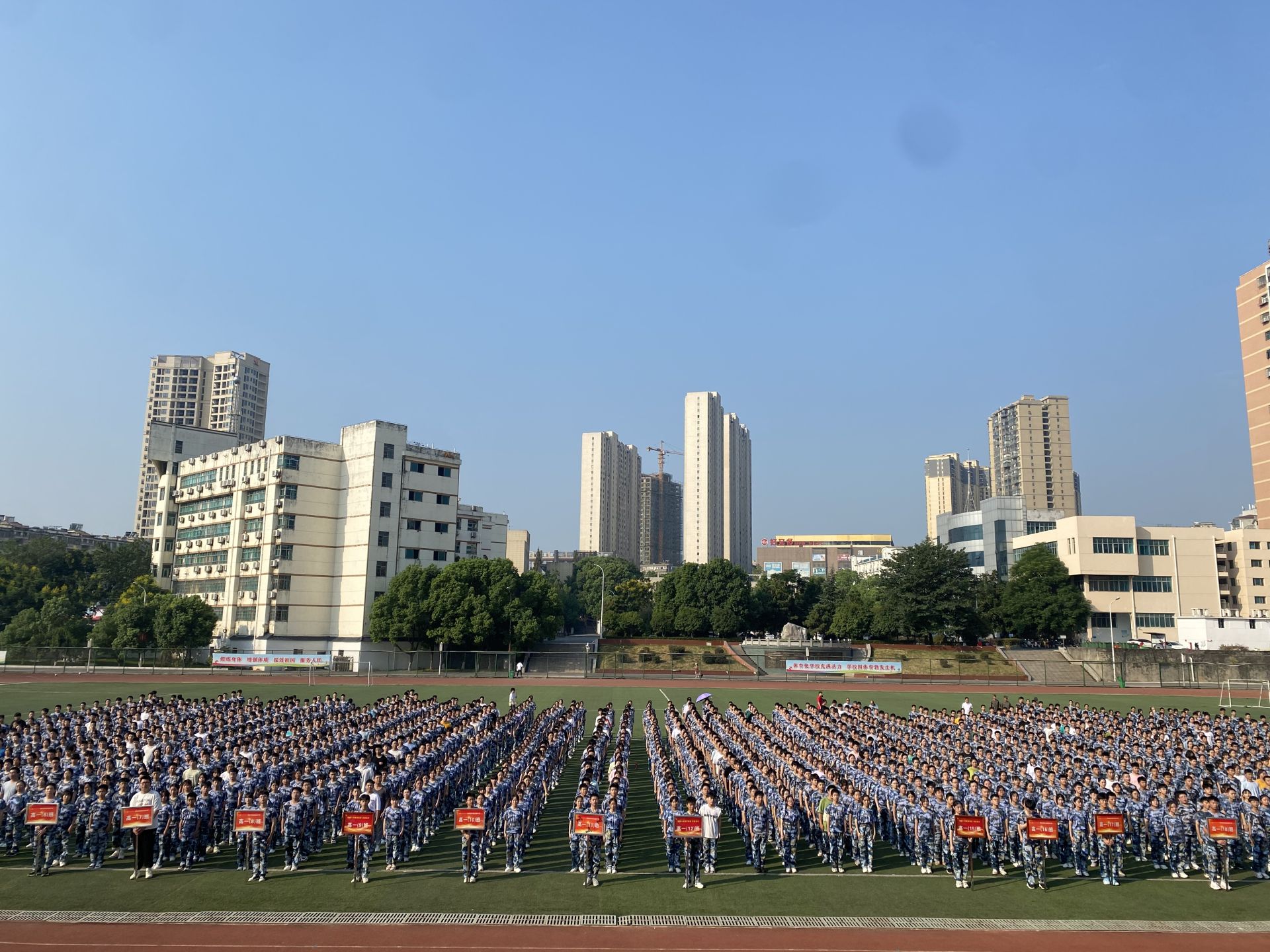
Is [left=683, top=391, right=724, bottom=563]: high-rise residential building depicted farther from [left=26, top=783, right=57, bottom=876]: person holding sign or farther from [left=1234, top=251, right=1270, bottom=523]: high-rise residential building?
[left=26, top=783, right=57, bottom=876]: person holding sign

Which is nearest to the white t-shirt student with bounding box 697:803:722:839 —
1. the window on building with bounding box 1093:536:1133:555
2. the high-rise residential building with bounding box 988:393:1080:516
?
the window on building with bounding box 1093:536:1133:555

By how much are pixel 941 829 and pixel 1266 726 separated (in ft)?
59.9

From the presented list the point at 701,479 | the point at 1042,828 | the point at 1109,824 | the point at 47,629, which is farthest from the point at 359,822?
the point at 701,479

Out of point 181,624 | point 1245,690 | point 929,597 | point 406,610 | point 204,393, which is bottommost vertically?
point 1245,690

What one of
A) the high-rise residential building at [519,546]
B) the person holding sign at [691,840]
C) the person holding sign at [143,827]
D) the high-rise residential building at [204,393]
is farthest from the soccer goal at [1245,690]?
the high-rise residential building at [204,393]

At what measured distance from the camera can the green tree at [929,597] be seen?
65688 mm

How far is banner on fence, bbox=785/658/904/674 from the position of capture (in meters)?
53.1

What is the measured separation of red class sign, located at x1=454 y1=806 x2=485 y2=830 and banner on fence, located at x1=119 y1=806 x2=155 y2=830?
4773 mm

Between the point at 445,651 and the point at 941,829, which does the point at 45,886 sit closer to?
the point at 941,829

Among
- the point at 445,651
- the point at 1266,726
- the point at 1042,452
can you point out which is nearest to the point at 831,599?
the point at 445,651

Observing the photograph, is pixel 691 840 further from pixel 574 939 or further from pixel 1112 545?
pixel 1112 545

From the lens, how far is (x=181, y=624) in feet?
180

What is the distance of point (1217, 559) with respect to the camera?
77.8 m

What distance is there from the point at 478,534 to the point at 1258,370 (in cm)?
8245
